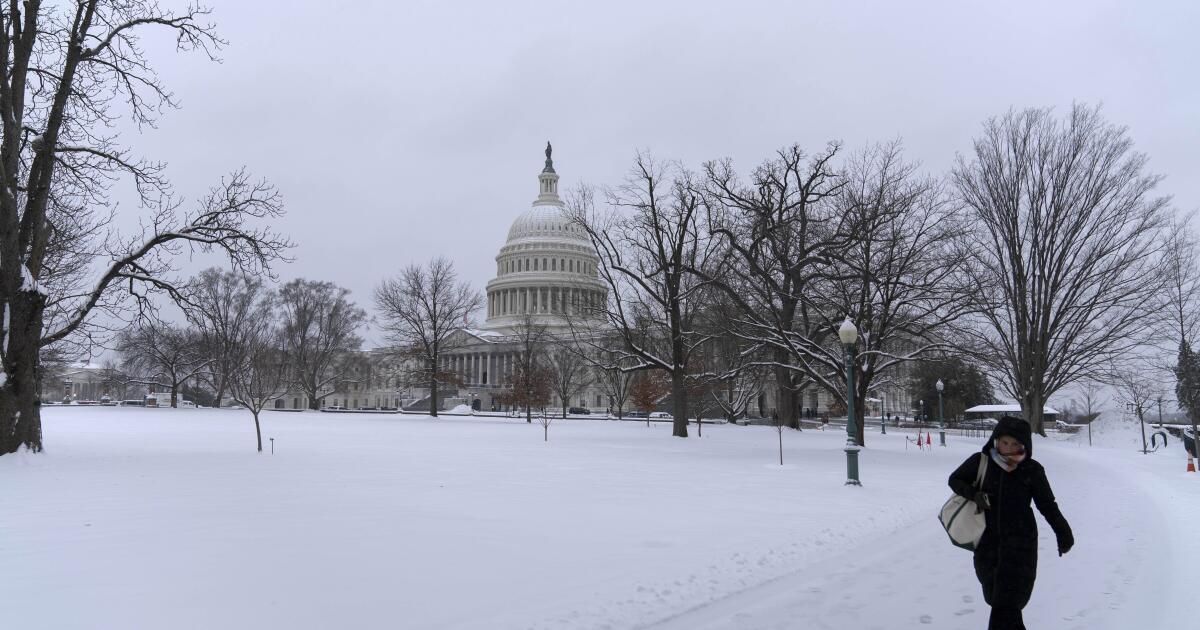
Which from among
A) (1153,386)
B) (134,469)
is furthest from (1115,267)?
(134,469)

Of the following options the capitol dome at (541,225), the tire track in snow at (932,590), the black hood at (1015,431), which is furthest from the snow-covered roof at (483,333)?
the black hood at (1015,431)

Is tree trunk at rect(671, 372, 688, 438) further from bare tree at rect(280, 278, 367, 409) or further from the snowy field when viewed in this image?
bare tree at rect(280, 278, 367, 409)

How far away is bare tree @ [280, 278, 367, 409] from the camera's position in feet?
236

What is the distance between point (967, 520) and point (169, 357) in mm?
71072

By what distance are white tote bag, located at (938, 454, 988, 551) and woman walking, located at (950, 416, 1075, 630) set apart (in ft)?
0.10

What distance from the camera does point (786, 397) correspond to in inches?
1463

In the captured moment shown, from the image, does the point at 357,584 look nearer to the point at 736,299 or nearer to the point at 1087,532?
the point at 1087,532

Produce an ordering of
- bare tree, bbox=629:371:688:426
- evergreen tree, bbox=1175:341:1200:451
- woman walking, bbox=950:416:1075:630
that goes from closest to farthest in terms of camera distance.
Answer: woman walking, bbox=950:416:1075:630 → evergreen tree, bbox=1175:341:1200:451 → bare tree, bbox=629:371:688:426

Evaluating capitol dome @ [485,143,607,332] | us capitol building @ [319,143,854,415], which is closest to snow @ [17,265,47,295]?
us capitol building @ [319,143,854,415]

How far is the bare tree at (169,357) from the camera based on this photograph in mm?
61594

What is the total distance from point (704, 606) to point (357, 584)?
113 inches

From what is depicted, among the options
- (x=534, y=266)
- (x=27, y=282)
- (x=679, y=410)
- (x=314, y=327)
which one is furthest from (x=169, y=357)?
(x=534, y=266)

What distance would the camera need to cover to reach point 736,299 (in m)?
25.0

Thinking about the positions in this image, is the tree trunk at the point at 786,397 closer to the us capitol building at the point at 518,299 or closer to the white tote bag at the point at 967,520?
the white tote bag at the point at 967,520
